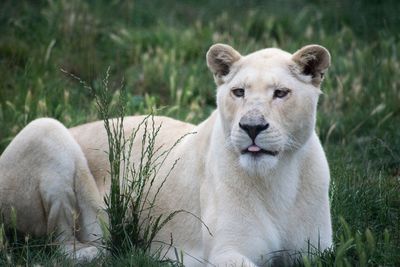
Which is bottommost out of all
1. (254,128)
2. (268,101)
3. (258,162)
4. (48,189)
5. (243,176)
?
(48,189)

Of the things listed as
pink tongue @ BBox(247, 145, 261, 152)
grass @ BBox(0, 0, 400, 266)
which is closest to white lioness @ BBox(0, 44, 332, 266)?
pink tongue @ BBox(247, 145, 261, 152)

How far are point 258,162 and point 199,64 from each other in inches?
191

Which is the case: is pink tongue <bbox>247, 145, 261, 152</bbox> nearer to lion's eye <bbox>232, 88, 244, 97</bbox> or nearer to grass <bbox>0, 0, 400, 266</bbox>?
lion's eye <bbox>232, 88, 244, 97</bbox>

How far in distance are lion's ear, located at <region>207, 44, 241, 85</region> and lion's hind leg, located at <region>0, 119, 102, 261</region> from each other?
4.37 ft

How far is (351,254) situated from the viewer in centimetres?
501

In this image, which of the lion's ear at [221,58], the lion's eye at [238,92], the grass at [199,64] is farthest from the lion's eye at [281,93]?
the grass at [199,64]

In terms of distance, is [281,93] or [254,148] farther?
[281,93]

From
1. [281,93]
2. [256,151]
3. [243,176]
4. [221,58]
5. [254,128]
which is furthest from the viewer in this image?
[221,58]

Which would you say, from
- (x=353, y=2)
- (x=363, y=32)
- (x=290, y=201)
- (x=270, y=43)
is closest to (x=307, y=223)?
(x=290, y=201)

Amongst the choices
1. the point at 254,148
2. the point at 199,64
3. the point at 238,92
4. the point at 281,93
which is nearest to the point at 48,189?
the point at 238,92

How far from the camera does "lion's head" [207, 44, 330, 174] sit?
15.4 feet

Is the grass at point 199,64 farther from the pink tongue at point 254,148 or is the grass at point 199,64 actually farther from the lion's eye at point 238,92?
the lion's eye at point 238,92

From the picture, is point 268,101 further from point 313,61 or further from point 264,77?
point 313,61

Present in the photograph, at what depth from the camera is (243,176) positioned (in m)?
5.04
